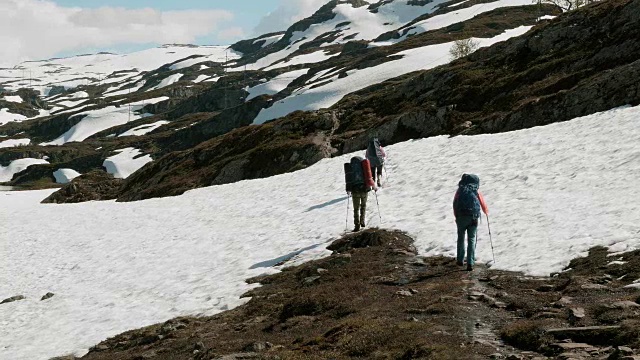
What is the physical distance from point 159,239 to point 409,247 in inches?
669

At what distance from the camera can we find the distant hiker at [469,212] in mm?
15992

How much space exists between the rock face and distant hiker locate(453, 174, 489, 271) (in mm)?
62537

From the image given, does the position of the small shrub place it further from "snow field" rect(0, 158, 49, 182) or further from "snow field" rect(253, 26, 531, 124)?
"snow field" rect(0, 158, 49, 182)

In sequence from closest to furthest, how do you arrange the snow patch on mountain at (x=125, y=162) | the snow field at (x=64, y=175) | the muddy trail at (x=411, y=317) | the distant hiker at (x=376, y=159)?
the muddy trail at (x=411, y=317) → the distant hiker at (x=376, y=159) → the snow patch on mountain at (x=125, y=162) → the snow field at (x=64, y=175)

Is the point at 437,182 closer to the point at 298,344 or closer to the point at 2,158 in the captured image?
the point at 298,344

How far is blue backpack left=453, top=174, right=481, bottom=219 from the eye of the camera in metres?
16.1

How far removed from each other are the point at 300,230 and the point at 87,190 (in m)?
58.3

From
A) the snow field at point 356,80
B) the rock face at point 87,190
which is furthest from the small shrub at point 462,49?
the rock face at point 87,190

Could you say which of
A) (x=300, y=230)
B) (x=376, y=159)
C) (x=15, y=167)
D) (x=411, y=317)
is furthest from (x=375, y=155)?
(x=15, y=167)

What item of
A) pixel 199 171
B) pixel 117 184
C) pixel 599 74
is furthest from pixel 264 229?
pixel 117 184

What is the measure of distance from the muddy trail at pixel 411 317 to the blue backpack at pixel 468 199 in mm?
1722

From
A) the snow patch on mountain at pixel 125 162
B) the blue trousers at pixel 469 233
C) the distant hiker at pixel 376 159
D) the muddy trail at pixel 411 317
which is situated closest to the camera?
the muddy trail at pixel 411 317

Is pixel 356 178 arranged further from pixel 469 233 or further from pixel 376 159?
pixel 376 159

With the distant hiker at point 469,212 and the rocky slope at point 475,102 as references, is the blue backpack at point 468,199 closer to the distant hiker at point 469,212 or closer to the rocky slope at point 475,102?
the distant hiker at point 469,212
